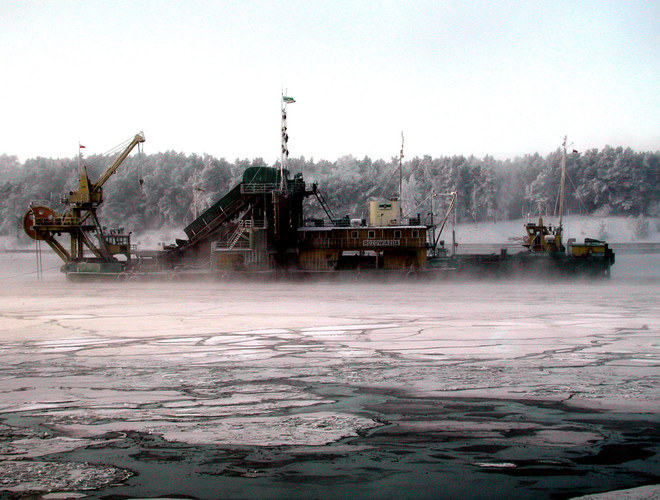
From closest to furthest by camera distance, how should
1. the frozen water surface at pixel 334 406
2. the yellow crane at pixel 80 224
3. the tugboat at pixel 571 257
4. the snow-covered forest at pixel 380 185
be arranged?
the frozen water surface at pixel 334 406
the tugboat at pixel 571 257
the yellow crane at pixel 80 224
the snow-covered forest at pixel 380 185

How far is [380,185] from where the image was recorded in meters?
101

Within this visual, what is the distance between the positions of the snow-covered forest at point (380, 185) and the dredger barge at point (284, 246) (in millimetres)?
38506

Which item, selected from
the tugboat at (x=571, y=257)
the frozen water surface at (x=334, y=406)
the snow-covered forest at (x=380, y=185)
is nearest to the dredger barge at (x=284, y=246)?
the tugboat at (x=571, y=257)

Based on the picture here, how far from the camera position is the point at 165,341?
640 inches

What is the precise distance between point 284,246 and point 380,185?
2219 inches

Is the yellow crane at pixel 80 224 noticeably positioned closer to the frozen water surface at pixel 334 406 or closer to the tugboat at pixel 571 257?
the tugboat at pixel 571 257

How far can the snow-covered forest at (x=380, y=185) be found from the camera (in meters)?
97.2

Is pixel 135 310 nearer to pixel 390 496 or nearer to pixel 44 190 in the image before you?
pixel 390 496

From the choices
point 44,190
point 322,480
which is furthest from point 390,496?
point 44,190

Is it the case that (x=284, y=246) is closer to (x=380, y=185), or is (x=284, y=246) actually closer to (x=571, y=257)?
(x=571, y=257)

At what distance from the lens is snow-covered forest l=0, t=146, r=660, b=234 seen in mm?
97250

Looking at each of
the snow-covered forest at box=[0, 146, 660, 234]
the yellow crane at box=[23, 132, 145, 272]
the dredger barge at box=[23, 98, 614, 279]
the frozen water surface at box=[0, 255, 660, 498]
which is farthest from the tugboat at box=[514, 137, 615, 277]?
the snow-covered forest at box=[0, 146, 660, 234]

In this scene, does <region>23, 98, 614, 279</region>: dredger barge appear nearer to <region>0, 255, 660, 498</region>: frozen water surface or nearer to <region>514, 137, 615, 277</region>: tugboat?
<region>514, 137, 615, 277</region>: tugboat

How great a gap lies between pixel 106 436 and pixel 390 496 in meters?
3.68
